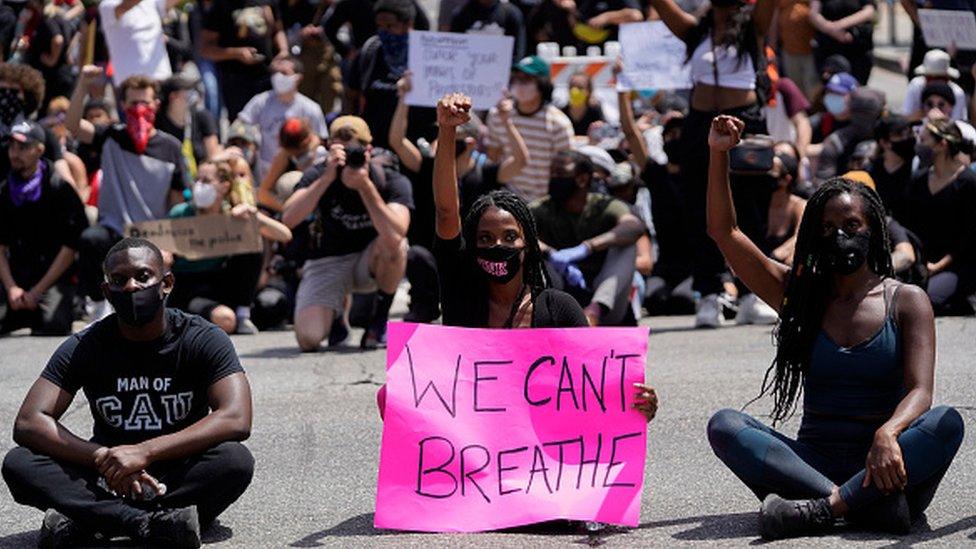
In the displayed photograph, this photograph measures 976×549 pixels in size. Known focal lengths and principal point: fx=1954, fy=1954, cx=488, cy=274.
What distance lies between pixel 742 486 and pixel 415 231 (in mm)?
5343

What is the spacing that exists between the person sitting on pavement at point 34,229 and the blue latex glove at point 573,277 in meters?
3.38

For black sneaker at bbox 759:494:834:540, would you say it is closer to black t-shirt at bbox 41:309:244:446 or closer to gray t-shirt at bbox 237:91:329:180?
black t-shirt at bbox 41:309:244:446

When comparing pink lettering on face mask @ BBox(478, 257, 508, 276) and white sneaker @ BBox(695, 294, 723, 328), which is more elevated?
pink lettering on face mask @ BBox(478, 257, 508, 276)

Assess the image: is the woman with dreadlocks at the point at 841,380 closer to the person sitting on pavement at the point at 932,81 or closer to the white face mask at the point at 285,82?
the person sitting on pavement at the point at 932,81

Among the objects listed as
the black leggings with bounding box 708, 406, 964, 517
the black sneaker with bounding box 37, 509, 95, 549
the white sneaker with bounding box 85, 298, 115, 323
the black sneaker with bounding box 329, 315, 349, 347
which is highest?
the black leggings with bounding box 708, 406, 964, 517

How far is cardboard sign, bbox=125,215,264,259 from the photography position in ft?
40.4

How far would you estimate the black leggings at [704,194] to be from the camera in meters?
11.8

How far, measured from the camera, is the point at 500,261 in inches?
274

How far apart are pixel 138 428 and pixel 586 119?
9158mm

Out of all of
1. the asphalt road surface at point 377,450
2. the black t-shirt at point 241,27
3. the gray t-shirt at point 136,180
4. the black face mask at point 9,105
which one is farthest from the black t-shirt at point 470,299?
the black t-shirt at point 241,27

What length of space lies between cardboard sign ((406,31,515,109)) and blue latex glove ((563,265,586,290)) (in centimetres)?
204

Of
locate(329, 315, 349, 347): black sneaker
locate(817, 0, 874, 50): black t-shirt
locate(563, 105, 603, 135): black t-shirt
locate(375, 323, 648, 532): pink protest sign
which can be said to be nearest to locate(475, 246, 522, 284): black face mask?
locate(375, 323, 648, 532): pink protest sign

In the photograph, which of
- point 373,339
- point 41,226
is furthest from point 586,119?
point 41,226

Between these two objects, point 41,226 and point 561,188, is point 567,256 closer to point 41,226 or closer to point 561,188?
point 561,188
